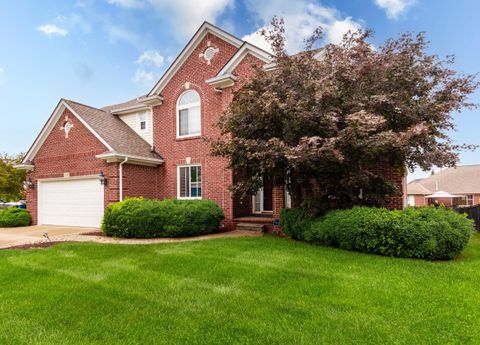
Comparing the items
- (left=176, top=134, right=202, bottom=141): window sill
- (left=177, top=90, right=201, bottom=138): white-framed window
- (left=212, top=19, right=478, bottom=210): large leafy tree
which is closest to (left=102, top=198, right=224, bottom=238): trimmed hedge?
(left=212, top=19, right=478, bottom=210): large leafy tree

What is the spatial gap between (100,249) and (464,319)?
26.2ft

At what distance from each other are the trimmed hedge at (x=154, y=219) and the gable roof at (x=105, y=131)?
3073mm

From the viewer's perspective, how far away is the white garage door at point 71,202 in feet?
47.8

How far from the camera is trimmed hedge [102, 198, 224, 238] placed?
37.0 ft

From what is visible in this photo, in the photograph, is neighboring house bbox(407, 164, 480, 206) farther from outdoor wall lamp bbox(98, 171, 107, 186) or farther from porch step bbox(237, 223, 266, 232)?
outdoor wall lamp bbox(98, 171, 107, 186)

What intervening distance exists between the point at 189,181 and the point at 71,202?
580cm

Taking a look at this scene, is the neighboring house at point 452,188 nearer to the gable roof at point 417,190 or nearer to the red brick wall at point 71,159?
the gable roof at point 417,190

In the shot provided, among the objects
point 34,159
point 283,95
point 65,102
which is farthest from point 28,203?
point 283,95

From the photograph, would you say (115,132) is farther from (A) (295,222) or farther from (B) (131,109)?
(A) (295,222)

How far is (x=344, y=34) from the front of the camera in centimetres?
991

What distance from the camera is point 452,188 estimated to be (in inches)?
1580

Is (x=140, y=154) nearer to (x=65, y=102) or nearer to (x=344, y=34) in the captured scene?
(x=65, y=102)

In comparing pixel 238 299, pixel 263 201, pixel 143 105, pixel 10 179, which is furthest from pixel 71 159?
pixel 238 299

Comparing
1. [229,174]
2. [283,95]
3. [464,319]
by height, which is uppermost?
[283,95]
